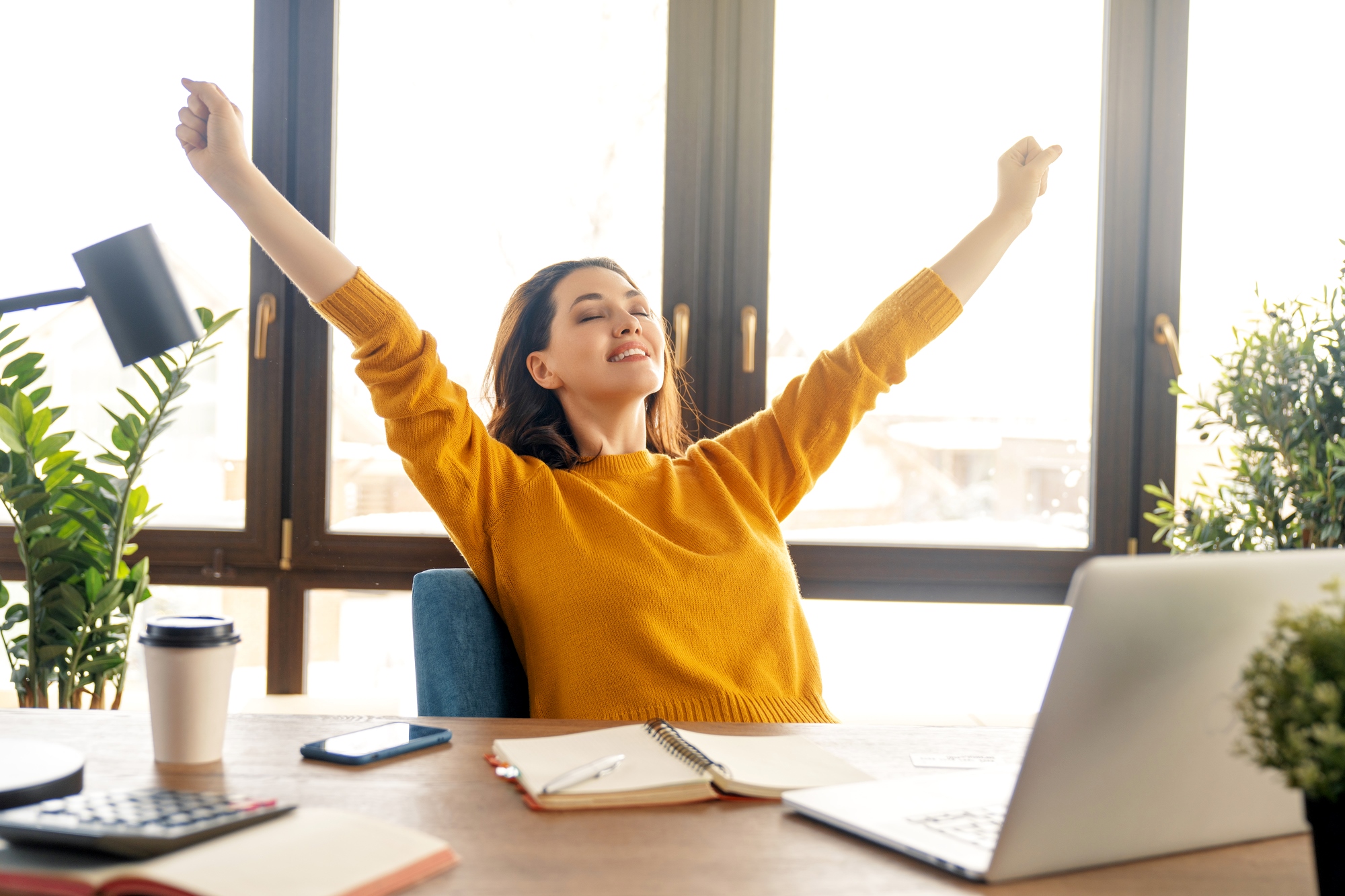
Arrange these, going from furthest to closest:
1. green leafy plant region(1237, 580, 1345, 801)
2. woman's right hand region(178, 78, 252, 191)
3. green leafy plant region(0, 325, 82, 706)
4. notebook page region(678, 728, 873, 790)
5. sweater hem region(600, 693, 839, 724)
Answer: green leafy plant region(0, 325, 82, 706)
sweater hem region(600, 693, 839, 724)
woman's right hand region(178, 78, 252, 191)
notebook page region(678, 728, 873, 790)
green leafy plant region(1237, 580, 1345, 801)

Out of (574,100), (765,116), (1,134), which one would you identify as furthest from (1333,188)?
(1,134)

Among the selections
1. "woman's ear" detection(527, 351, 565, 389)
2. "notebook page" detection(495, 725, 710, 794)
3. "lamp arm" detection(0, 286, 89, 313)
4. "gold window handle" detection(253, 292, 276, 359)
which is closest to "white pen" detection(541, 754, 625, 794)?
"notebook page" detection(495, 725, 710, 794)

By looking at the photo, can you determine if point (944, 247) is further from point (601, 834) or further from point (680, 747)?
point (601, 834)

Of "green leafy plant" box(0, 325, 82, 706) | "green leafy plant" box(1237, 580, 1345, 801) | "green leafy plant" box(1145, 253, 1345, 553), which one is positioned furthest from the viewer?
"green leafy plant" box(0, 325, 82, 706)

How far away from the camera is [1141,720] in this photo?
66cm

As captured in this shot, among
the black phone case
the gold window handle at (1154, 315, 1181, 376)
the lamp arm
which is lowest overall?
the black phone case

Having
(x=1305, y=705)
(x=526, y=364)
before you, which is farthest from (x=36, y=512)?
(x=1305, y=705)

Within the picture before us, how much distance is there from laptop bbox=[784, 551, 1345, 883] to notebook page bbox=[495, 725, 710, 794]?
21cm

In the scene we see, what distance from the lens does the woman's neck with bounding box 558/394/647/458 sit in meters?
1.75

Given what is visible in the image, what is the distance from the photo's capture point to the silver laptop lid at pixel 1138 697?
0.63 meters

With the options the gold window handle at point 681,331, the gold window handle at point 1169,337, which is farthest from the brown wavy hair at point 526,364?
the gold window handle at point 1169,337

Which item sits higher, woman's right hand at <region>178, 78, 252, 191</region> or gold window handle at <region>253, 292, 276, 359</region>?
woman's right hand at <region>178, 78, 252, 191</region>

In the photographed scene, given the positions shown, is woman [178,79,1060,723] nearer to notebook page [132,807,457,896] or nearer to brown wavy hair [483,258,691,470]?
brown wavy hair [483,258,691,470]

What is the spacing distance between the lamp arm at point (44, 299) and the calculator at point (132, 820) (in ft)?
1.43
